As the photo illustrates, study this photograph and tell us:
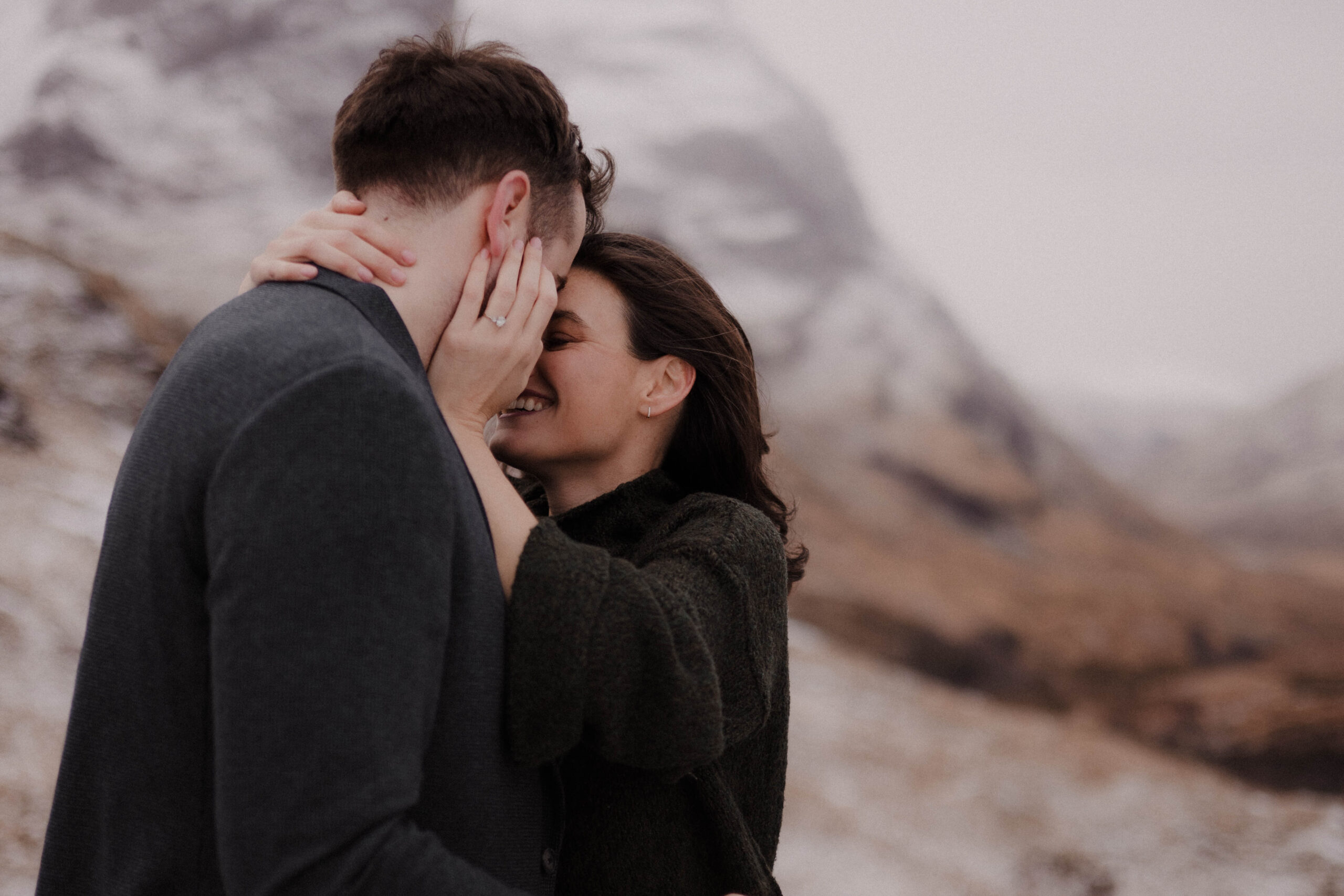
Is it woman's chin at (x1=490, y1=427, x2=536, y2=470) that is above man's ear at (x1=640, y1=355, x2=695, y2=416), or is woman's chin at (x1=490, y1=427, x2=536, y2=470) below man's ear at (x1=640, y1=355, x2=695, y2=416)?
below

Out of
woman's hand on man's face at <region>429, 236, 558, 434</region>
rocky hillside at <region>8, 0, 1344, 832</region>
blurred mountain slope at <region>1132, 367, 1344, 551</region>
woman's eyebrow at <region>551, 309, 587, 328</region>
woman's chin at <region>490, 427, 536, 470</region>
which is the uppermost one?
woman's hand on man's face at <region>429, 236, 558, 434</region>

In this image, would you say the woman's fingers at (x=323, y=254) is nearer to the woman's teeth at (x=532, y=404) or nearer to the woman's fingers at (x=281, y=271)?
the woman's fingers at (x=281, y=271)

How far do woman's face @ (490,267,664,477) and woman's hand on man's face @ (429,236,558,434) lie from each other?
48 centimetres

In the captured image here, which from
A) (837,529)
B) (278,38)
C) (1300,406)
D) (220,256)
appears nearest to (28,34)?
(278,38)

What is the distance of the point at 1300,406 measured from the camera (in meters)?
22.1

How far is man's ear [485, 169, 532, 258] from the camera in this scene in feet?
4.84

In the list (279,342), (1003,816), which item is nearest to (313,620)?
(279,342)

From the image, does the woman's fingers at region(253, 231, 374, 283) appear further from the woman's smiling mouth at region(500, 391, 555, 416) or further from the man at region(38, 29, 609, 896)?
the woman's smiling mouth at region(500, 391, 555, 416)

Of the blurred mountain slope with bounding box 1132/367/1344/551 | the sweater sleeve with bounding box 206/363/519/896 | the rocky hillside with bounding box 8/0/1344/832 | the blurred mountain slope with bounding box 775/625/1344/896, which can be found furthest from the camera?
the blurred mountain slope with bounding box 1132/367/1344/551

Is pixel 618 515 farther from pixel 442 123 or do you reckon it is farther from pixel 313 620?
pixel 313 620

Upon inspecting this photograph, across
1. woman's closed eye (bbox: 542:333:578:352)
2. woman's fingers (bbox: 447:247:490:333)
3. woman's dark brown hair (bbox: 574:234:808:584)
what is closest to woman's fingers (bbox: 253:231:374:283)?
woman's fingers (bbox: 447:247:490:333)

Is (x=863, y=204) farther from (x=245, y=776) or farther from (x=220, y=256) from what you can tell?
(x=245, y=776)

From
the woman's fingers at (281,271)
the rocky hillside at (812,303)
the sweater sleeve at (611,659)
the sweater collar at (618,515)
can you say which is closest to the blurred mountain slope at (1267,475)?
the rocky hillside at (812,303)

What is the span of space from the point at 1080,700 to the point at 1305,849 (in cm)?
376
